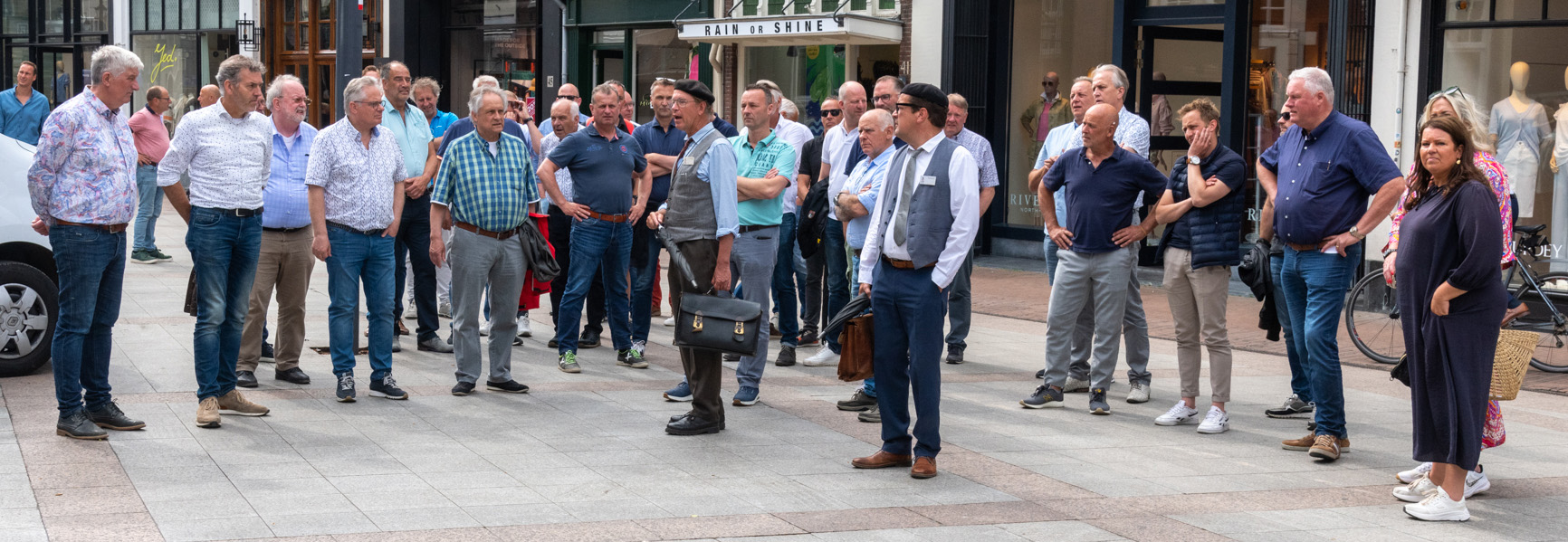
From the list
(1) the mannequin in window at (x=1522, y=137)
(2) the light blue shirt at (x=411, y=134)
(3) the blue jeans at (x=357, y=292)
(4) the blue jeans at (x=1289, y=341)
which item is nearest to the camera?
(4) the blue jeans at (x=1289, y=341)

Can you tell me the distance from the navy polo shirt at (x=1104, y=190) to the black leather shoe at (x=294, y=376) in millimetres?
4318

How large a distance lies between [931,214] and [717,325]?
141cm

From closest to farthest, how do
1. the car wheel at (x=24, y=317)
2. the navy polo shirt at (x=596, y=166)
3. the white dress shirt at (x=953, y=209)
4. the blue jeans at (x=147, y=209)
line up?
the white dress shirt at (x=953, y=209) → the car wheel at (x=24, y=317) → the navy polo shirt at (x=596, y=166) → the blue jeans at (x=147, y=209)

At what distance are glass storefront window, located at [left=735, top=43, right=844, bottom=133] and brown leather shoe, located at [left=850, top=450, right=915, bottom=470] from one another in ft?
38.4

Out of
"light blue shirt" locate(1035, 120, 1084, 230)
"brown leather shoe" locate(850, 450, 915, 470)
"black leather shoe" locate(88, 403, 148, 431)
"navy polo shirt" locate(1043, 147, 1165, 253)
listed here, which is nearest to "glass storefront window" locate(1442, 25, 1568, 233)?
"light blue shirt" locate(1035, 120, 1084, 230)

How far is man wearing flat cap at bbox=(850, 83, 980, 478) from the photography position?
6.37 metres

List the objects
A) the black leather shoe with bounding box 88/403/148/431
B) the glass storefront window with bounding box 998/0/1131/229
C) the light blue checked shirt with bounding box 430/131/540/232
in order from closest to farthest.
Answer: the black leather shoe with bounding box 88/403/148/431
the light blue checked shirt with bounding box 430/131/540/232
the glass storefront window with bounding box 998/0/1131/229

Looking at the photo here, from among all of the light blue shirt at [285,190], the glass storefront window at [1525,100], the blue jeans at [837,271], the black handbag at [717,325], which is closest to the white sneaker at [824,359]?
the blue jeans at [837,271]

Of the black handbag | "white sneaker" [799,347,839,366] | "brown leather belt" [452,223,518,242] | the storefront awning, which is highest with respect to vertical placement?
the storefront awning

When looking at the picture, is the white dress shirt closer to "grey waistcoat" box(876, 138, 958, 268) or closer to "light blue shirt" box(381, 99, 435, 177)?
"grey waistcoat" box(876, 138, 958, 268)

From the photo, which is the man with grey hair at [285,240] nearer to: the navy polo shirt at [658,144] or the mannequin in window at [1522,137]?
the navy polo shirt at [658,144]

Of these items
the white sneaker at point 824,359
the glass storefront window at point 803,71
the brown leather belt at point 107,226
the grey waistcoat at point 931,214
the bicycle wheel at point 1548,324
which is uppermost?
the glass storefront window at point 803,71

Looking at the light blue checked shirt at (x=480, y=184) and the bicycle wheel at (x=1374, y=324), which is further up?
the light blue checked shirt at (x=480, y=184)

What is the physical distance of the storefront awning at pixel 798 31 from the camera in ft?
55.2
